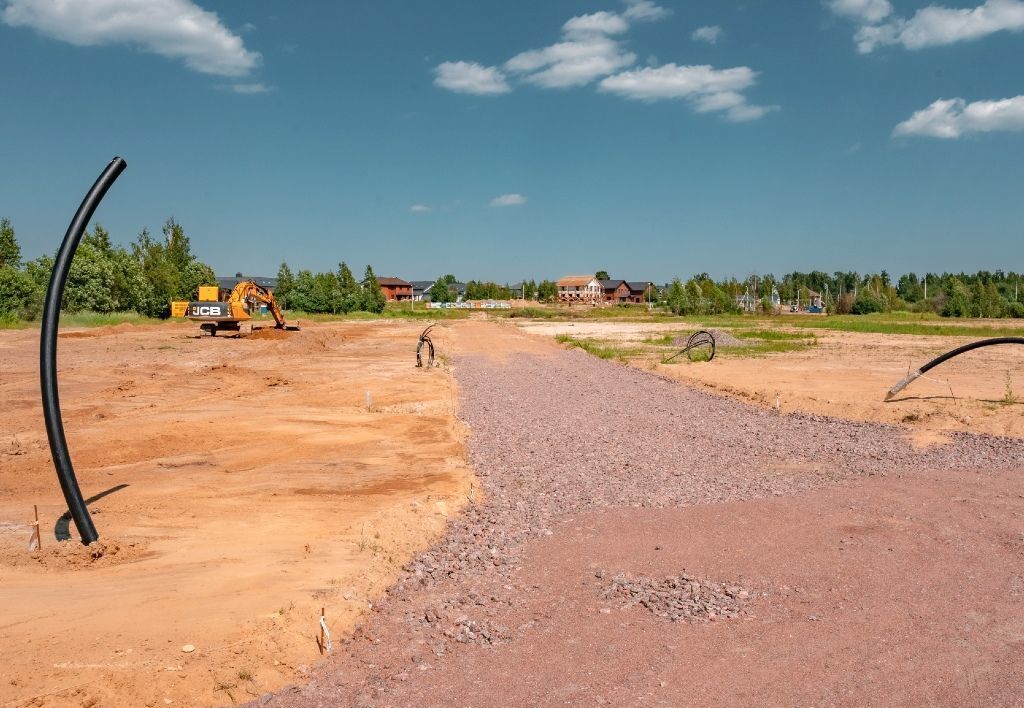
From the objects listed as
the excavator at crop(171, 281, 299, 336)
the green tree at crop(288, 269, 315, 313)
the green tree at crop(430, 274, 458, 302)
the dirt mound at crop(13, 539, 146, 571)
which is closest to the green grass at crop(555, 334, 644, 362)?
the excavator at crop(171, 281, 299, 336)

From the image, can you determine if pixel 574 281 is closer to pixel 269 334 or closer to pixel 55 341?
pixel 269 334

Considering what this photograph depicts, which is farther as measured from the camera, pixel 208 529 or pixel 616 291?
pixel 616 291

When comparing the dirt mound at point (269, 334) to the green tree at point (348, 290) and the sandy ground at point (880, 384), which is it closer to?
the sandy ground at point (880, 384)

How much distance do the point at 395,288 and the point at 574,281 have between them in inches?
1620

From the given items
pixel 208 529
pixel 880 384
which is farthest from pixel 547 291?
pixel 208 529

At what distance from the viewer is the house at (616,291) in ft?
547

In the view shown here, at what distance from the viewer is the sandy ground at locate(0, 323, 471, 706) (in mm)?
5517

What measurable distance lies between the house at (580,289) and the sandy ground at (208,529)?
140m

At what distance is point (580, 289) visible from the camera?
16675 cm

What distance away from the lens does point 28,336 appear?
48281 mm

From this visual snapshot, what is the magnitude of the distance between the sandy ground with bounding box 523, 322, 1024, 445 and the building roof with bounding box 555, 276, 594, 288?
123793mm

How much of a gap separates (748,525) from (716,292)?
4152 inches

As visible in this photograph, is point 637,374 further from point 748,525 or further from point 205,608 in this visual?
point 205,608

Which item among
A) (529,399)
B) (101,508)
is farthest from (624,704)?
(529,399)
